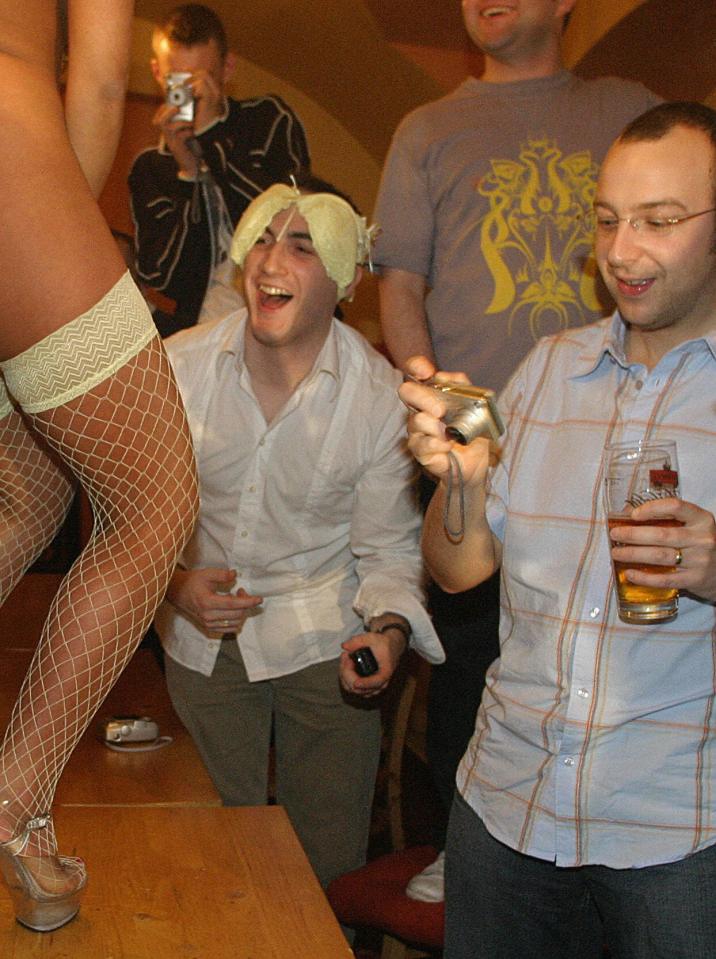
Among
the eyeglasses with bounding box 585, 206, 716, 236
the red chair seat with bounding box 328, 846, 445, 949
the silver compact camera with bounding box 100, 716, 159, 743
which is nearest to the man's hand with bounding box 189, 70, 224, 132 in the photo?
the silver compact camera with bounding box 100, 716, 159, 743

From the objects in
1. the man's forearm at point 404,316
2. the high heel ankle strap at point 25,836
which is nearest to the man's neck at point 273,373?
the man's forearm at point 404,316

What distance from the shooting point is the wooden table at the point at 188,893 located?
4.78ft

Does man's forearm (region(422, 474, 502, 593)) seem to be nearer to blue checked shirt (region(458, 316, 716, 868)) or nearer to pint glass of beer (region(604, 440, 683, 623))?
blue checked shirt (region(458, 316, 716, 868))

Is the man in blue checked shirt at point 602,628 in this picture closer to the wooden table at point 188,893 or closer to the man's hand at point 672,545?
the man's hand at point 672,545

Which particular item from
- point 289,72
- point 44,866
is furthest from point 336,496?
point 289,72

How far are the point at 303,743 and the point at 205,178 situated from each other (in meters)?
1.59

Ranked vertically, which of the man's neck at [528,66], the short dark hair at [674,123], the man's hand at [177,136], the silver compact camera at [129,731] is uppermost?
the man's neck at [528,66]

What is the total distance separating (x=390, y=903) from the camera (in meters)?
2.43

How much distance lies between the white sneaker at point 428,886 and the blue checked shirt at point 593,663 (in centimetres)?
73

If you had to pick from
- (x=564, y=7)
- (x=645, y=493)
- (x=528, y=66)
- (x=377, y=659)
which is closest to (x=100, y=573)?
(x=645, y=493)

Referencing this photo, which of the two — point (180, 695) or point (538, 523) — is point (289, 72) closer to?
point (180, 695)

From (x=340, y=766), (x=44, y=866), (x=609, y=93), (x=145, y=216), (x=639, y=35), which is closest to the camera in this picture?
(x=44, y=866)

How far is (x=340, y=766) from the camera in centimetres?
262

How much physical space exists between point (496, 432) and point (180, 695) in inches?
55.3
